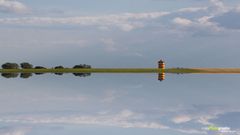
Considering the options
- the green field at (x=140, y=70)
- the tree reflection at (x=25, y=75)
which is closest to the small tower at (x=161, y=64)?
the green field at (x=140, y=70)

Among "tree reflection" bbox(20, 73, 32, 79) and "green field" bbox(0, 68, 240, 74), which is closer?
"tree reflection" bbox(20, 73, 32, 79)

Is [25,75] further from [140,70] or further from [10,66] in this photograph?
[140,70]

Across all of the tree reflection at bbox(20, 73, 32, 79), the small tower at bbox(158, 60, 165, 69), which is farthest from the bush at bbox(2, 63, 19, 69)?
the small tower at bbox(158, 60, 165, 69)

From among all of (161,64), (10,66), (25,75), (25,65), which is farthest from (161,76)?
(10,66)

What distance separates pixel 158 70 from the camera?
5756cm

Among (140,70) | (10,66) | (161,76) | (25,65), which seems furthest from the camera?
(10,66)

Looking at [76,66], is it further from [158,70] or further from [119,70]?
[158,70]

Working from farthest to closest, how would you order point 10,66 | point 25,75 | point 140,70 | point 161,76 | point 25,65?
point 10,66 < point 25,65 < point 140,70 < point 25,75 < point 161,76

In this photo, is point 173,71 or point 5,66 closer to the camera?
point 173,71

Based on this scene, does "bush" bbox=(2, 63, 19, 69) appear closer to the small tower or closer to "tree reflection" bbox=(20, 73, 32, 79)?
"tree reflection" bbox=(20, 73, 32, 79)

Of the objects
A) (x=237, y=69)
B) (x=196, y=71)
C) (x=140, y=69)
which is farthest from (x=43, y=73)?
(x=237, y=69)

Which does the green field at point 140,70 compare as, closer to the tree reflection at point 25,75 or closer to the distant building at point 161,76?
the tree reflection at point 25,75

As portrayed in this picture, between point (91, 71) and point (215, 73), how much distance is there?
1280 centimetres

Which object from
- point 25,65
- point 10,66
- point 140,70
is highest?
point 25,65
